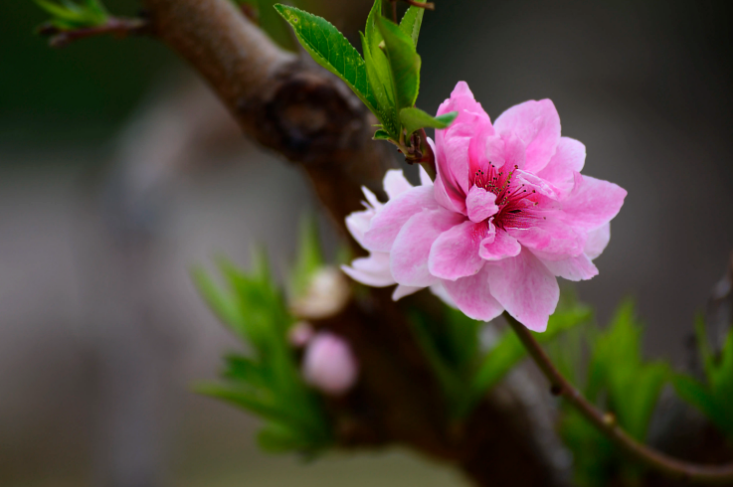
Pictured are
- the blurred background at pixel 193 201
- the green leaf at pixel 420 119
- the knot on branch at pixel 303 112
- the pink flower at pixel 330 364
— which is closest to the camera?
the green leaf at pixel 420 119

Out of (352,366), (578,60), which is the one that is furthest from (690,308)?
(352,366)

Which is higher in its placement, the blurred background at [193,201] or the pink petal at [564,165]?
the pink petal at [564,165]

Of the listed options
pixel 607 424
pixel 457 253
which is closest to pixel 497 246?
pixel 457 253

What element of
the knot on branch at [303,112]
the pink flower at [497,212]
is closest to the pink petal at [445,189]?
the pink flower at [497,212]

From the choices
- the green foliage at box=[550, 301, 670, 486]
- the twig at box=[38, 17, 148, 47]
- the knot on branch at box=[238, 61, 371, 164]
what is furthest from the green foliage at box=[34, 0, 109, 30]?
the green foliage at box=[550, 301, 670, 486]

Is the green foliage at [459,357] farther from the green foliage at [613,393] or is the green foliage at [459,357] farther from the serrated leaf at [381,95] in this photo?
the serrated leaf at [381,95]

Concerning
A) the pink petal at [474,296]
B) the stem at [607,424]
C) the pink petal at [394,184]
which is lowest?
the stem at [607,424]

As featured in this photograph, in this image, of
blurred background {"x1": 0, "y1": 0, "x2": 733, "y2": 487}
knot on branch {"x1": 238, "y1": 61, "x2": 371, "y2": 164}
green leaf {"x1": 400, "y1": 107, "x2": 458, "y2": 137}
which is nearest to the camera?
green leaf {"x1": 400, "y1": 107, "x2": 458, "y2": 137}

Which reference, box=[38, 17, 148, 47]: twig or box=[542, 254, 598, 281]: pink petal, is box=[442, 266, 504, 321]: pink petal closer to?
box=[542, 254, 598, 281]: pink petal

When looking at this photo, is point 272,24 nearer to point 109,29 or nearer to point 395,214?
point 109,29
